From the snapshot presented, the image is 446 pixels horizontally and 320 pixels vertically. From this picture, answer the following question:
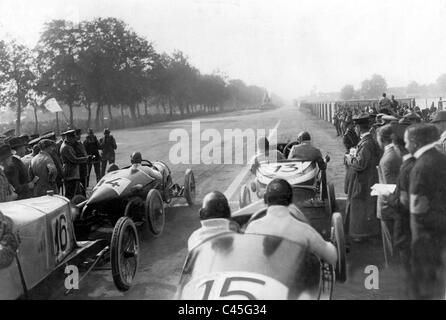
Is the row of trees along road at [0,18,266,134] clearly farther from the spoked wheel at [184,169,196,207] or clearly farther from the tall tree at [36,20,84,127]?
the spoked wheel at [184,169,196,207]

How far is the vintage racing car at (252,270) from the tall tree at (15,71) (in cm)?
4004

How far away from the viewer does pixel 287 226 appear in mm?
3758

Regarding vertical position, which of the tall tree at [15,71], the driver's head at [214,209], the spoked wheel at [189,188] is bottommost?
the spoked wheel at [189,188]

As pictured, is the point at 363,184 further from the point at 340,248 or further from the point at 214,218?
the point at 214,218

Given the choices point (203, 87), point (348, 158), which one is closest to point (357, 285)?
point (348, 158)

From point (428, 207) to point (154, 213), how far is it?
4387 millimetres

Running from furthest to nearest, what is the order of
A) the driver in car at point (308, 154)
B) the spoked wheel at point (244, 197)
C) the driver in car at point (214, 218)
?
the spoked wheel at point (244, 197) → the driver in car at point (308, 154) → the driver in car at point (214, 218)

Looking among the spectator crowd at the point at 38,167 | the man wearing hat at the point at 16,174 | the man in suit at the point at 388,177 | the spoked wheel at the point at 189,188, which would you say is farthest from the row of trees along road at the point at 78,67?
the man in suit at the point at 388,177

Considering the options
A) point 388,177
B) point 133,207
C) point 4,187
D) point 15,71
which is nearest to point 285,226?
point 388,177

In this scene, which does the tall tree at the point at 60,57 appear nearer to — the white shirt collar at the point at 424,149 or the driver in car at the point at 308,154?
the driver in car at the point at 308,154

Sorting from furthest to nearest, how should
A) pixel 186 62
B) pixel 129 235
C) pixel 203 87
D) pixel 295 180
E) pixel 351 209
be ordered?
pixel 203 87
pixel 186 62
pixel 295 180
pixel 351 209
pixel 129 235

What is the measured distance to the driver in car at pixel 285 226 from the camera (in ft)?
12.2

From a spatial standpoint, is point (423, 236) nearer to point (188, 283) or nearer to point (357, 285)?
point (357, 285)
